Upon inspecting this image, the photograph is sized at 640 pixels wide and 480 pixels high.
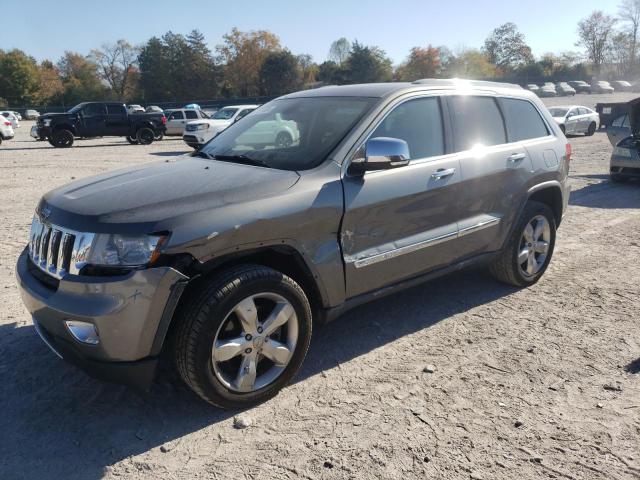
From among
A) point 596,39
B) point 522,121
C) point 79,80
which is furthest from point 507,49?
point 522,121

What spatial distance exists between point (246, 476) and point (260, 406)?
60 centimetres

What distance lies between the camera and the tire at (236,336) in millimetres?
2793

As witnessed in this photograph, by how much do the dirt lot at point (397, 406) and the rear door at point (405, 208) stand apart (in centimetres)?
59

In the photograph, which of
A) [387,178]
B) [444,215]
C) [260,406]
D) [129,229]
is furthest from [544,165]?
[129,229]

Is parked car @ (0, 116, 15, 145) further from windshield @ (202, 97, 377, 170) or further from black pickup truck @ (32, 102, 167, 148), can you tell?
windshield @ (202, 97, 377, 170)

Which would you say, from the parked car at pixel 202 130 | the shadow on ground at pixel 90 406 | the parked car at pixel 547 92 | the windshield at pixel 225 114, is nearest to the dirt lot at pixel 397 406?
the shadow on ground at pixel 90 406

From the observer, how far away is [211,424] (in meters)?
3.00

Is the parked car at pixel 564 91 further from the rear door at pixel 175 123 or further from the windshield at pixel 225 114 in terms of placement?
the windshield at pixel 225 114

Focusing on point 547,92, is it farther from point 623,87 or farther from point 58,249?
point 58,249

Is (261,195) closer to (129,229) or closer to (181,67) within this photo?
(129,229)

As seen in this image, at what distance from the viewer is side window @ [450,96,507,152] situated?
4211 millimetres

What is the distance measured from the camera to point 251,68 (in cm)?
8212

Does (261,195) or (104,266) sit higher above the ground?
(261,195)

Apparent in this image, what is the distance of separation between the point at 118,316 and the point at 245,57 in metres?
86.3
